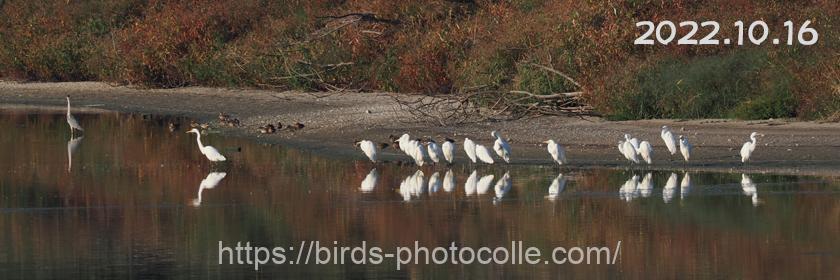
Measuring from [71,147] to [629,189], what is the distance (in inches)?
456

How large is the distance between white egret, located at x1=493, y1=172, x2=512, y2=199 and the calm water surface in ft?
0.12

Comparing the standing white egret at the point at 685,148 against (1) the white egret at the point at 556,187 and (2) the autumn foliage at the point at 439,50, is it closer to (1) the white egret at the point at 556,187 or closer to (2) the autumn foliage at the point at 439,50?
(1) the white egret at the point at 556,187

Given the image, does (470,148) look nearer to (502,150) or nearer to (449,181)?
(502,150)

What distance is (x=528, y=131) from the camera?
25.6m

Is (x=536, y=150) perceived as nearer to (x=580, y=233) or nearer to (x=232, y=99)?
(x=580, y=233)

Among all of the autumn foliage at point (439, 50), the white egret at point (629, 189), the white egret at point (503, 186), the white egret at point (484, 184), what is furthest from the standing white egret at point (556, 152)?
the autumn foliage at point (439, 50)

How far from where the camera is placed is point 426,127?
2731 centimetres

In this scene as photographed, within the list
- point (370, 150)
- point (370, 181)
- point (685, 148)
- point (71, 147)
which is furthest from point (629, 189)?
point (71, 147)

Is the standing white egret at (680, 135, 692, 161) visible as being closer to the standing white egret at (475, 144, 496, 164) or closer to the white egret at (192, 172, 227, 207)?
the standing white egret at (475, 144, 496, 164)

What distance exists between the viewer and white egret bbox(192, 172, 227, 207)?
730 inches

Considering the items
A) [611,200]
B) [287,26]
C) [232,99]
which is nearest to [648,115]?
[611,200]

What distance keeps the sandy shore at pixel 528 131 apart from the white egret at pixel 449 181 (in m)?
1.37

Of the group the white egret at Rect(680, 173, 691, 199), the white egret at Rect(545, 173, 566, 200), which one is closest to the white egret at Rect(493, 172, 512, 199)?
the white egret at Rect(545, 173, 566, 200)

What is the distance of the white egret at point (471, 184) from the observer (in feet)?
61.8
